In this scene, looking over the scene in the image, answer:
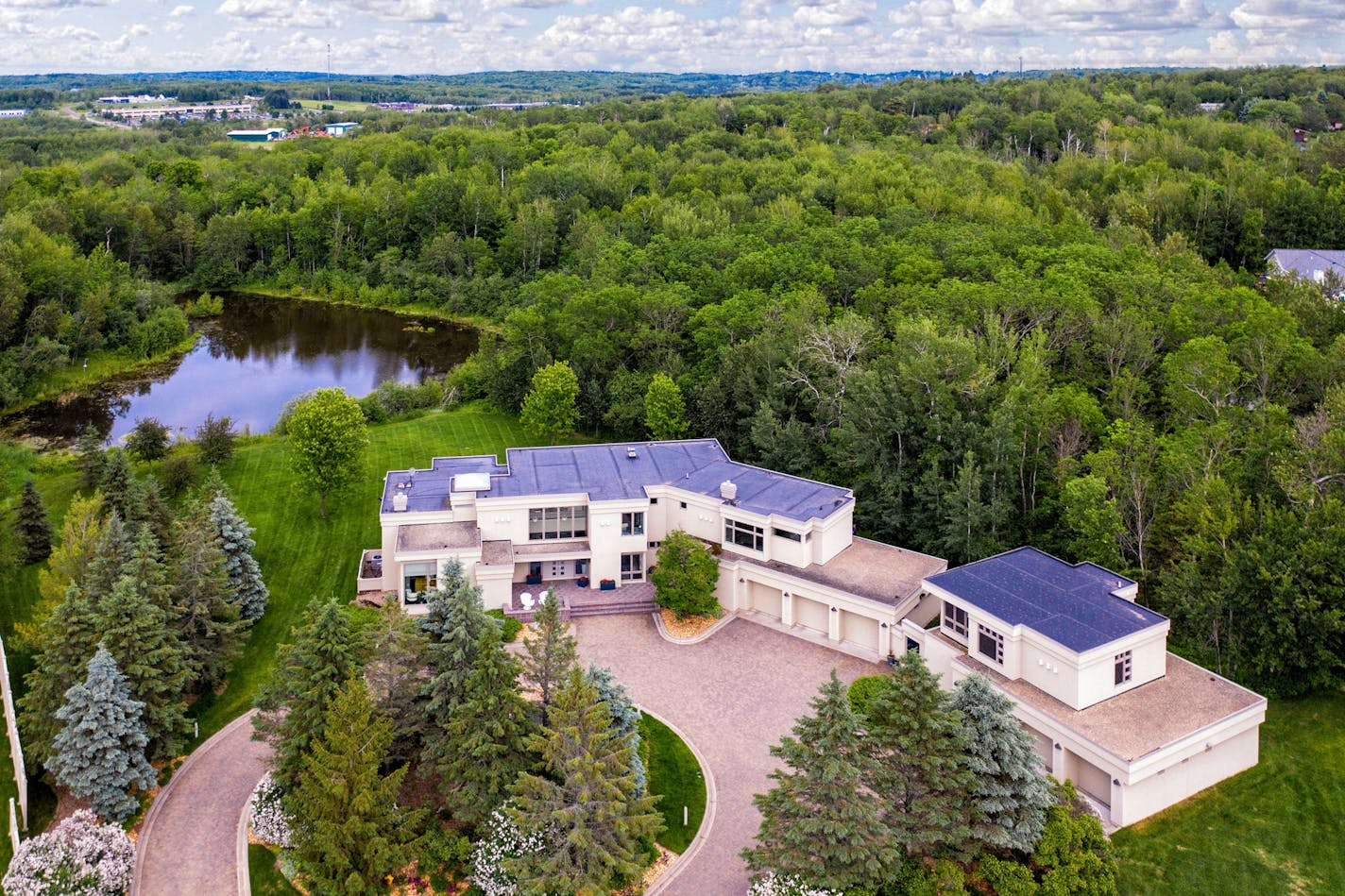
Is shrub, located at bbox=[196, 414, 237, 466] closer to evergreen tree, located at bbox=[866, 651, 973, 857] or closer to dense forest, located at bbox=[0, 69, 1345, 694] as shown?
dense forest, located at bbox=[0, 69, 1345, 694]

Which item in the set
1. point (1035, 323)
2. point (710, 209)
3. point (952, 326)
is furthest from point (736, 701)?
point (710, 209)

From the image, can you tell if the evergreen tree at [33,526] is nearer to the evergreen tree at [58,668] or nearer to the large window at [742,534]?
the evergreen tree at [58,668]

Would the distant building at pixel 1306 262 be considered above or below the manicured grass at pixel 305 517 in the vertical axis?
above

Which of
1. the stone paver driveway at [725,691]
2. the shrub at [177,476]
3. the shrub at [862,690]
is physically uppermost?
the shrub at [177,476]

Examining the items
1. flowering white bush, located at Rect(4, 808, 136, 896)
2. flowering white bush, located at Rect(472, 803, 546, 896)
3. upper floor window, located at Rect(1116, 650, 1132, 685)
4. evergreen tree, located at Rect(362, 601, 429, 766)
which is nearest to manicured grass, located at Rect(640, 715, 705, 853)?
flowering white bush, located at Rect(472, 803, 546, 896)

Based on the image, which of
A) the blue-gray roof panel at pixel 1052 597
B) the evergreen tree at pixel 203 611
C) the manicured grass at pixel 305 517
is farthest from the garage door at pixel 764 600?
the evergreen tree at pixel 203 611

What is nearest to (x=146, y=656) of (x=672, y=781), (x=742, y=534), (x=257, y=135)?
(x=672, y=781)
